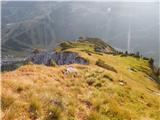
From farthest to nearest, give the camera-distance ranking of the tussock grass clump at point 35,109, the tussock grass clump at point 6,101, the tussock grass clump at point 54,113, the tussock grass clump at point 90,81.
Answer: the tussock grass clump at point 90,81 → the tussock grass clump at point 54,113 → the tussock grass clump at point 35,109 → the tussock grass clump at point 6,101

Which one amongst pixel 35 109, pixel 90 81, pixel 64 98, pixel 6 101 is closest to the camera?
pixel 6 101

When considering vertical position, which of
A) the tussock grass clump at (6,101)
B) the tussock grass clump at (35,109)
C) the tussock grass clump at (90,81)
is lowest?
the tussock grass clump at (90,81)

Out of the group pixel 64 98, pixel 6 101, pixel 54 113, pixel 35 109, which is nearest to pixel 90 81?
pixel 64 98

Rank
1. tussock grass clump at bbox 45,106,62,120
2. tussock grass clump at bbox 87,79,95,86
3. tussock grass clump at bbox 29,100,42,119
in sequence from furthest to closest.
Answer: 1. tussock grass clump at bbox 87,79,95,86
2. tussock grass clump at bbox 45,106,62,120
3. tussock grass clump at bbox 29,100,42,119

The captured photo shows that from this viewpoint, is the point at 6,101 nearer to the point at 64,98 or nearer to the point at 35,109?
the point at 35,109

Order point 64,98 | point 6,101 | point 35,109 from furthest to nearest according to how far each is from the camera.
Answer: point 64,98
point 35,109
point 6,101

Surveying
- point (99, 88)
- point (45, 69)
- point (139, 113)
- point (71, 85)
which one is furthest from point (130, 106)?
point (45, 69)

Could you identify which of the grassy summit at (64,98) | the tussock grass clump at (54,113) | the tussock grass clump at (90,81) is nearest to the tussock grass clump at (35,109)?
the grassy summit at (64,98)

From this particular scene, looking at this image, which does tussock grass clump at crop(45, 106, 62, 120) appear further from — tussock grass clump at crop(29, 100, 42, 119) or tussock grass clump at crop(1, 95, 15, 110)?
tussock grass clump at crop(1, 95, 15, 110)

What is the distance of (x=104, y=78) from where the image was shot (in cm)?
2603

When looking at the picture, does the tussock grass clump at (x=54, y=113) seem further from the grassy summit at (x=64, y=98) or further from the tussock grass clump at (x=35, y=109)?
the tussock grass clump at (x=35, y=109)

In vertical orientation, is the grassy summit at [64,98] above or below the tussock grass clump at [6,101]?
below

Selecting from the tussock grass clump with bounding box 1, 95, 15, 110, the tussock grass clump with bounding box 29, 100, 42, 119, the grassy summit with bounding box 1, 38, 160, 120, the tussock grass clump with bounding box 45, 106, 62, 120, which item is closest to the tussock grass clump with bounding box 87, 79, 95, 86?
the grassy summit with bounding box 1, 38, 160, 120

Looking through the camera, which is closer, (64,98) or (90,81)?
(64,98)
